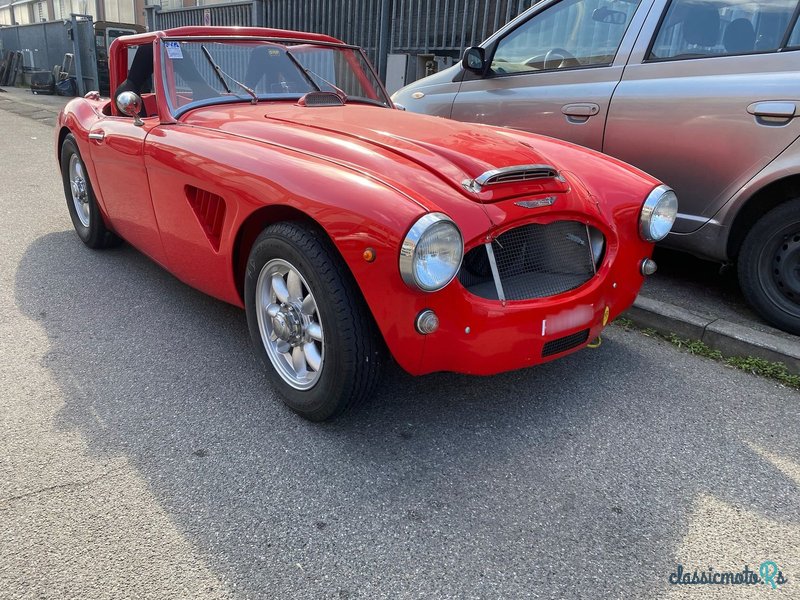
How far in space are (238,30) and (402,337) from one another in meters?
2.41

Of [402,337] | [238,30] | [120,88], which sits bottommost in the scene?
[402,337]

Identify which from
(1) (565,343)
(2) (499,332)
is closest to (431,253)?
(2) (499,332)

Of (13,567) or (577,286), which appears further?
(577,286)

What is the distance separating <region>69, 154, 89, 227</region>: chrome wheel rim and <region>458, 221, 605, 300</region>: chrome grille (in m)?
3.27

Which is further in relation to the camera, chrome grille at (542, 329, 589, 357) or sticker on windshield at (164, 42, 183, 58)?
sticker on windshield at (164, 42, 183, 58)

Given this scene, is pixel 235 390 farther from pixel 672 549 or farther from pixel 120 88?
pixel 120 88

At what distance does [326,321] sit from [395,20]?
8.19 meters

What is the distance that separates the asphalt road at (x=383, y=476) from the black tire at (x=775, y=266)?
474 mm

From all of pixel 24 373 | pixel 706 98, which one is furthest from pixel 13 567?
pixel 706 98

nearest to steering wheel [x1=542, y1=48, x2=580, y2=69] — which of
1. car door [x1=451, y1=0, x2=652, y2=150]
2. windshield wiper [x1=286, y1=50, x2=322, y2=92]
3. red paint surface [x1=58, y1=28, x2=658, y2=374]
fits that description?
car door [x1=451, y1=0, x2=652, y2=150]

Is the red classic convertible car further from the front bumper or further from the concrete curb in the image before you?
the concrete curb

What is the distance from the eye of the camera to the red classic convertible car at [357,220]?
7.39ft

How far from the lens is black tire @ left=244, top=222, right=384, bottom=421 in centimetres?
233

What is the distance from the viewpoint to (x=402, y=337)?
88.5 inches
